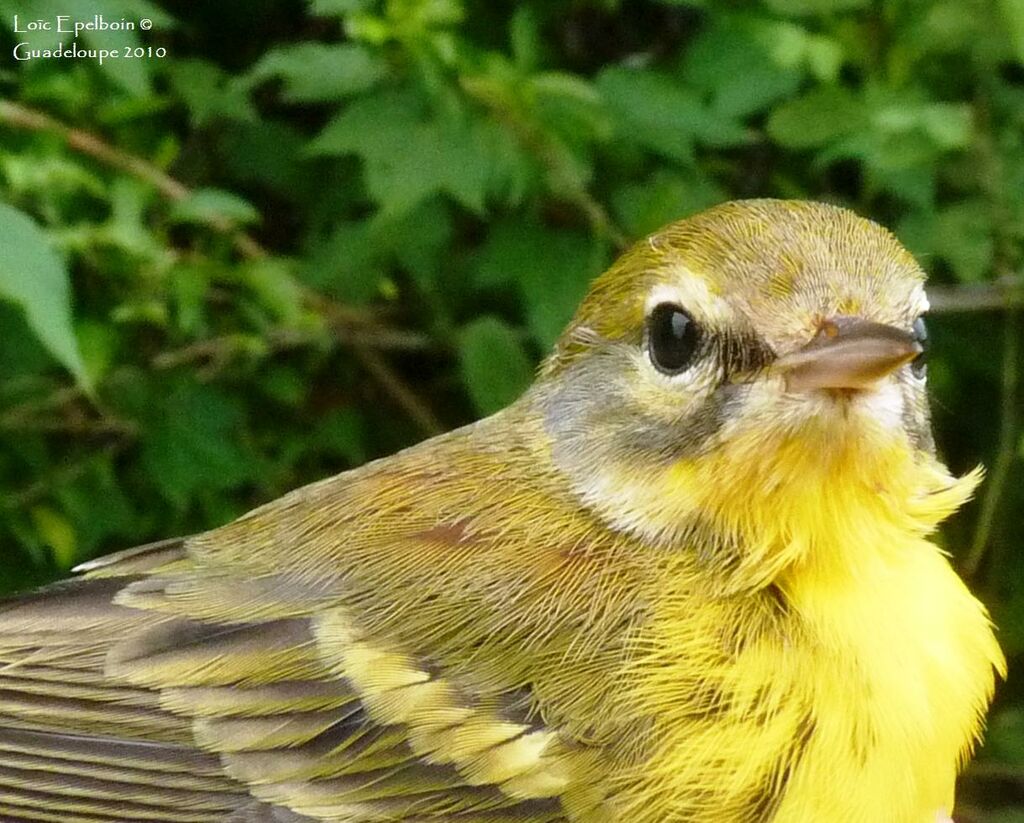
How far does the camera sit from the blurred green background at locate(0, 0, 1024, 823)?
1913mm

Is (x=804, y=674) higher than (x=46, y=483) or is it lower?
lower

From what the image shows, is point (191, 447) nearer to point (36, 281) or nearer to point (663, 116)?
point (36, 281)

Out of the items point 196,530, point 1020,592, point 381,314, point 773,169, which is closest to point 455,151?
point 381,314

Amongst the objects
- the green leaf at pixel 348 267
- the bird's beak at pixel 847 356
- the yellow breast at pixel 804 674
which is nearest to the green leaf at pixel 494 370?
the green leaf at pixel 348 267

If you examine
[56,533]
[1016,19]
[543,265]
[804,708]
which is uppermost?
[1016,19]

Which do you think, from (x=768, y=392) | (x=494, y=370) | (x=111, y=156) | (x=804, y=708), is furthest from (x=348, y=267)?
(x=804, y=708)

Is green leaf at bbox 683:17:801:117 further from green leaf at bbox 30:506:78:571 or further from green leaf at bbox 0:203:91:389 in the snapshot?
green leaf at bbox 30:506:78:571

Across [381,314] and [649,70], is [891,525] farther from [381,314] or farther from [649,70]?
[381,314]

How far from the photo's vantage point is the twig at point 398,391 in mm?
2420

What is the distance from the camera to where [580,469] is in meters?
1.48

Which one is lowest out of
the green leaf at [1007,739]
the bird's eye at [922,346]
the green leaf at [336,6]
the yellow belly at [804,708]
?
the green leaf at [1007,739]

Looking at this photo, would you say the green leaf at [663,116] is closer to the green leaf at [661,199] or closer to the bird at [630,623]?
the green leaf at [661,199]

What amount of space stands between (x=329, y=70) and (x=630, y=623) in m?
1.02

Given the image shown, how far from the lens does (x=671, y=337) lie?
136 centimetres
